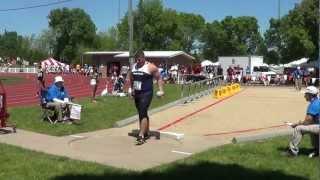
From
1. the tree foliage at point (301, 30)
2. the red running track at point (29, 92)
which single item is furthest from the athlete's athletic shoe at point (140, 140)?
the tree foliage at point (301, 30)

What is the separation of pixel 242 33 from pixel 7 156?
109 meters

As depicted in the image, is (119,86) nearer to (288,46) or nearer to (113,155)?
(113,155)

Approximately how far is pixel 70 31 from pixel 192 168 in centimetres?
12407

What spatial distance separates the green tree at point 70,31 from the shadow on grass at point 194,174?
116889mm

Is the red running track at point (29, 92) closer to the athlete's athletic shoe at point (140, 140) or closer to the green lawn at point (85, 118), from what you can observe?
the green lawn at point (85, 118)

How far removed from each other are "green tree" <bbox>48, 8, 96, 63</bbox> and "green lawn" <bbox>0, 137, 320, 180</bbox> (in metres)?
116

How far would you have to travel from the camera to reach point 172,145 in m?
12.5

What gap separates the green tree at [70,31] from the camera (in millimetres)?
127375

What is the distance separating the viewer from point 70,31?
13175 centimetres

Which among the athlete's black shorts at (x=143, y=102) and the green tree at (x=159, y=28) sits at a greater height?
the green tree at (x=159, y=28)

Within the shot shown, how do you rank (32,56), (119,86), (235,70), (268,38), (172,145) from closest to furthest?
(172,145)
(119,86)
(235,70)
(268,38)
(32,56)

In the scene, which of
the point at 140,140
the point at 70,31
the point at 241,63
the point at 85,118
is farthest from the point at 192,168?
the point at 70,31

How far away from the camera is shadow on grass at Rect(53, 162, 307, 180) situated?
892 cm

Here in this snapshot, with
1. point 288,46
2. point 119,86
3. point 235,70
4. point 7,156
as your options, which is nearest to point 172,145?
point 7,156
